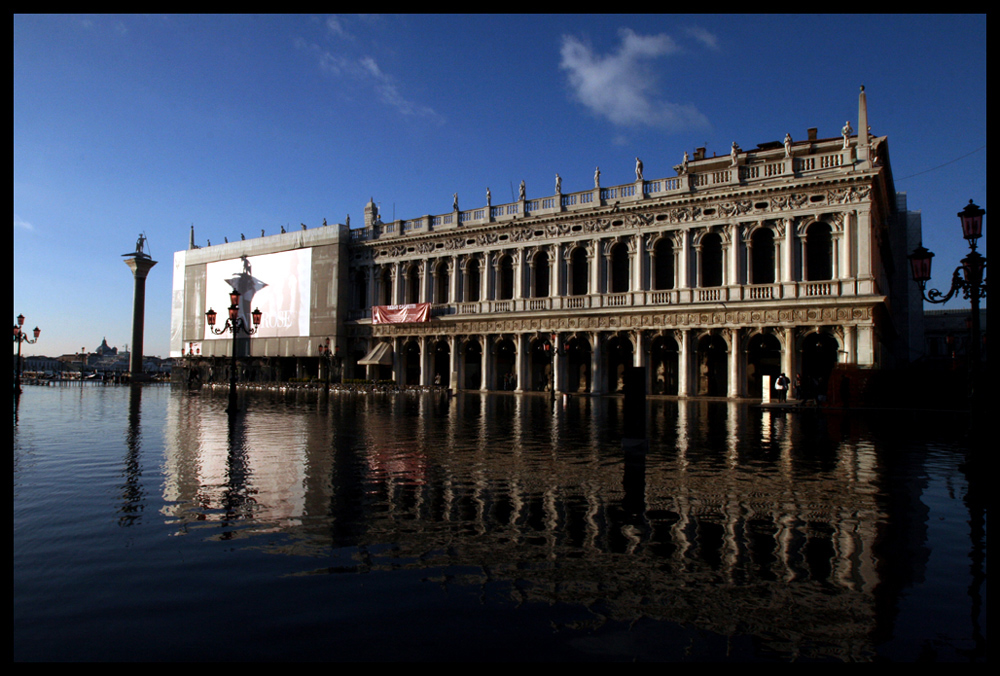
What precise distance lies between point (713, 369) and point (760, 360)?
99.9 inches

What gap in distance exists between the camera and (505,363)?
136 feet

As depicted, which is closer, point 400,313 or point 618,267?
point 618,267

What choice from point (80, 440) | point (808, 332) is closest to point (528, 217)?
point (808, 332)

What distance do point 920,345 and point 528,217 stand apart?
1431 inches

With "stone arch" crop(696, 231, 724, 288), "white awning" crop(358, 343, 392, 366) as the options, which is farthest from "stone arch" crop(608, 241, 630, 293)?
"white awning" crop(358, 343, 392, 366)

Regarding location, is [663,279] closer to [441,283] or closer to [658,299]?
[658,299]

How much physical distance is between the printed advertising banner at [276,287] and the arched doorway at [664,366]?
2633cm

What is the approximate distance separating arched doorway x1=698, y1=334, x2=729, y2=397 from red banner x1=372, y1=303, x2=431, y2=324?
1770cm

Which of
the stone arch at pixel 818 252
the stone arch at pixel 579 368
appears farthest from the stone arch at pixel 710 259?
the stone arch at pixel 579 368

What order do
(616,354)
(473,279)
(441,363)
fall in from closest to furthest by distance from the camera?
1. (616,354)
2. (473,279)
3. (441,363)

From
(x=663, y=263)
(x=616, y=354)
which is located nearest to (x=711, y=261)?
(x=663, y=263)

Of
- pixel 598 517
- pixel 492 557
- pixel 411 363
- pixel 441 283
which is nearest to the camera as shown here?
pixel 492 557

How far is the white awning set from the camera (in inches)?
1676
